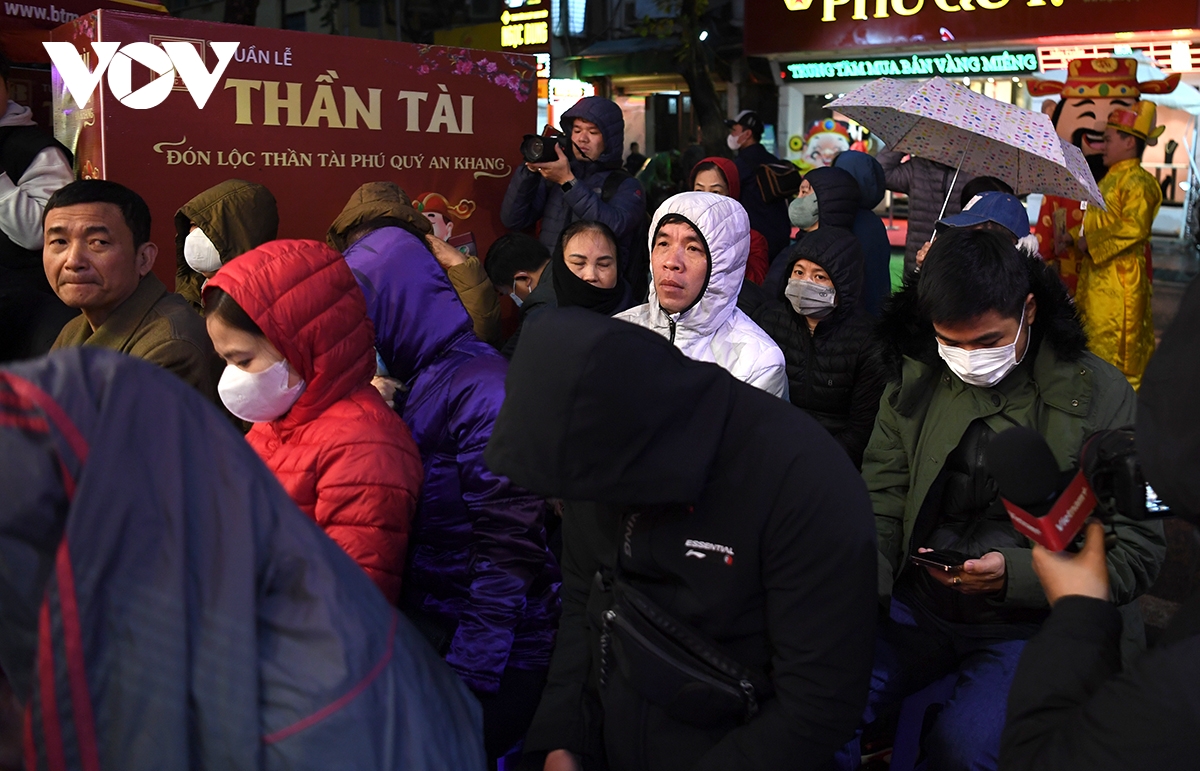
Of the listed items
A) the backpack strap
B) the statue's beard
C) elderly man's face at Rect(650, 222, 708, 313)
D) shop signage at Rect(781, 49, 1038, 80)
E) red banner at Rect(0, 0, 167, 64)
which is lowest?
elderly man's face at Rect(650, 222, 708, 313)

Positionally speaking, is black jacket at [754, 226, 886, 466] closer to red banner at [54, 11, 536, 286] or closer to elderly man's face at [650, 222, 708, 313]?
elderly man's face at [650, 222, 708, 313]

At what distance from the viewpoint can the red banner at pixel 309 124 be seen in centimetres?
435

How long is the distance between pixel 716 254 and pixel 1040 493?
219cm

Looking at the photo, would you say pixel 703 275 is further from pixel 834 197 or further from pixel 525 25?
pixel 525 25

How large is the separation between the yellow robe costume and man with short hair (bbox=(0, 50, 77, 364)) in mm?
5685

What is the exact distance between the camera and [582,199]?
5.38 meters

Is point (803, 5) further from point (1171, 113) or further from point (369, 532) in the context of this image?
point (369, 532)

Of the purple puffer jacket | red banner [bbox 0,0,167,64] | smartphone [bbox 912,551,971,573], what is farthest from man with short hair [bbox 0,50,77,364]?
smartphone [bbox 912,551,971,573]

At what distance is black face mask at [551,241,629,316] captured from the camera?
14.0 ft

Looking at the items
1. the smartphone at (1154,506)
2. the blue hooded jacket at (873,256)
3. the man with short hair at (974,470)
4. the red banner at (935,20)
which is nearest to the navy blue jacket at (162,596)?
the smartphone at (1154,506)

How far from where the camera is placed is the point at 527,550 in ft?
8.17

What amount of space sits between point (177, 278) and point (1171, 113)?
19.1m

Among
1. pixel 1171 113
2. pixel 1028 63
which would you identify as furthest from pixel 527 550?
pixel 1171 113

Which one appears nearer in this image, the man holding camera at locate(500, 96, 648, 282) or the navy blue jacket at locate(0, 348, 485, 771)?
the navy blue jacket at locate(0, 348, 485, 771)
